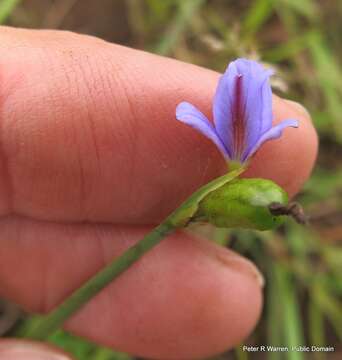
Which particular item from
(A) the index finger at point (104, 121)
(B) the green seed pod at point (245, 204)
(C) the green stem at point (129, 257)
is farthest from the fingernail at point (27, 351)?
(B) the green seed pod at point (245, 204)

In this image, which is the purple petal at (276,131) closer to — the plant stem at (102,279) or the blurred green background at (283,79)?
the plant stem at (102,279)

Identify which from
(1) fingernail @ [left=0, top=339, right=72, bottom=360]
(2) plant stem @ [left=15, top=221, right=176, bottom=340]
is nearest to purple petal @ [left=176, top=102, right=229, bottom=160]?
(2) plant stem @ [left=15, top=221, right=176, bottom=340]

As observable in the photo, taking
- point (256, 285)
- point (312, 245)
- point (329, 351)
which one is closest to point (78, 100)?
point (256, 285)

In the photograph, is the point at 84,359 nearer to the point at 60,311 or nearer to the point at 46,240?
the point at 46,240

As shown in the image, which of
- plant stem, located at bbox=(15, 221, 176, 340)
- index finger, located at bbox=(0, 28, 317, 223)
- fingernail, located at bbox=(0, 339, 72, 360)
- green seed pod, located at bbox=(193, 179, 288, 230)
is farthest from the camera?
fingernail, located at bbox=(0, 339, 72, 360)

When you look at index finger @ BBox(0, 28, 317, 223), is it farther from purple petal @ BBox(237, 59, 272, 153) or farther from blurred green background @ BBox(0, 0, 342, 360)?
blurred green background @ BBox(0, 0, 342, 360)

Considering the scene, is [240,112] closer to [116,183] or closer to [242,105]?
[242,105]
